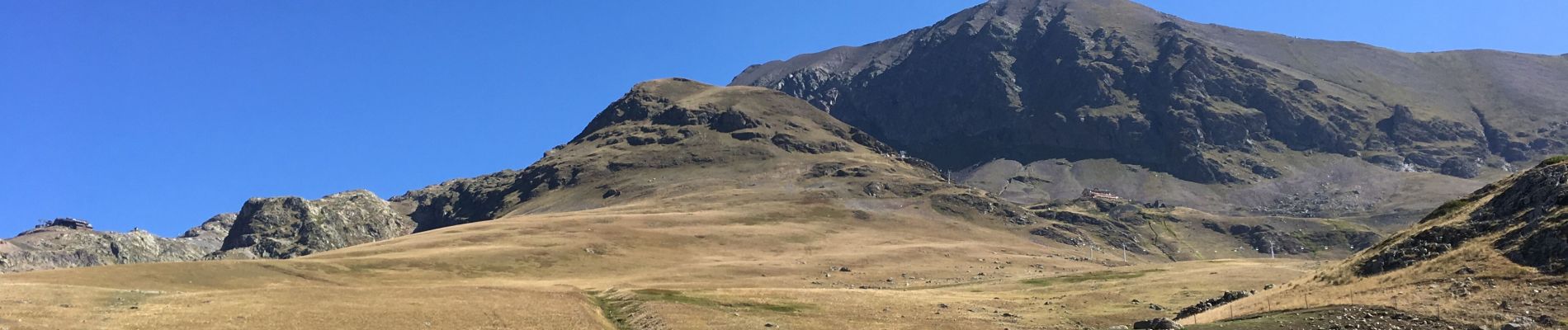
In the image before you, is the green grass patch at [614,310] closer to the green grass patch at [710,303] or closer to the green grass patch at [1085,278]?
the green grass patch at [710,303]

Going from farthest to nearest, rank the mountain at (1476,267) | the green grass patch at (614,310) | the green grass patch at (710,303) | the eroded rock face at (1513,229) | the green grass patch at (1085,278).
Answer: the green grass patch at (1085,278) < the green grass patch at (710,303) < the green grass patch at (614,310) < the eroded rock face at (1513,229) < the mountain at (1476,267)

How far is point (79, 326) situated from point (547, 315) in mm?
24267

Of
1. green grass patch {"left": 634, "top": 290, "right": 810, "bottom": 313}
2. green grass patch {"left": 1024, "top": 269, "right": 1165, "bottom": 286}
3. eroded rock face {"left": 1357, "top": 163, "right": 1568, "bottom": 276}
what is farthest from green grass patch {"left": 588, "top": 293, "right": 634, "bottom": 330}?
green grass patch {"left": 1024, "top": 269, "right": 1165, "bottom": 286}

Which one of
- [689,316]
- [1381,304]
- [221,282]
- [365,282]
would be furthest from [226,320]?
[365,282]

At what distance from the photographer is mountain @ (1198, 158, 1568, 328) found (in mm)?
50531

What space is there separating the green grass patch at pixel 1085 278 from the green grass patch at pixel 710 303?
49389 mm

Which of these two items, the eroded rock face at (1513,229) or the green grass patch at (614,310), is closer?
the eroded rock face at (1513,229)

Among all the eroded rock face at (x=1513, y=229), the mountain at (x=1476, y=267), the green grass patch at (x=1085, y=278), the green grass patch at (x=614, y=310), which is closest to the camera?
the mountain at (x=1476, y=267)

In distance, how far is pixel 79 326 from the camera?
184 feet

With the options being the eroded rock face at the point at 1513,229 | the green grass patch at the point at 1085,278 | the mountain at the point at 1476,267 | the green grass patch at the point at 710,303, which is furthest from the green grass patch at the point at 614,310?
the green grass patch at the point at 1085,278

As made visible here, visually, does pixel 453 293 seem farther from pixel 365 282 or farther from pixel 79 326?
pixel 365 282

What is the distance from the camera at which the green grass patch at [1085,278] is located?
4913 inches

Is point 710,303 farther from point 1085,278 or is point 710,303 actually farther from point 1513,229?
point 1085,278

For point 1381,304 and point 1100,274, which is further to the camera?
point 1100,274
